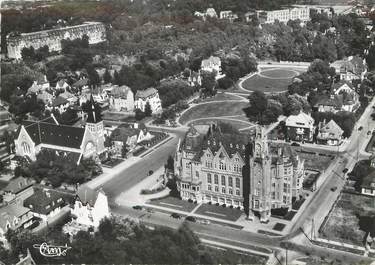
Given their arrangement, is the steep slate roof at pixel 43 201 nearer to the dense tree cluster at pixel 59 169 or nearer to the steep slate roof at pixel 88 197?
the steep slate roof at pixel 88 197

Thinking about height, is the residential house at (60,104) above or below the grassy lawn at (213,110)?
above

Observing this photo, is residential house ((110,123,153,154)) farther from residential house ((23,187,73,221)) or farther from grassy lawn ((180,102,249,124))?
residential house ((23,187,73,221))

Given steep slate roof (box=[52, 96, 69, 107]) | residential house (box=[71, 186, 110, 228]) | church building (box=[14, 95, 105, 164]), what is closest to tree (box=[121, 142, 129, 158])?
church building (box=[14, 95, 105, 164])

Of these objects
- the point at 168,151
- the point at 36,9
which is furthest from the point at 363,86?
the point at 36,9

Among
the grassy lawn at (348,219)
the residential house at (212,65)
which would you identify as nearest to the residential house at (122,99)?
the residential house at (212,65)

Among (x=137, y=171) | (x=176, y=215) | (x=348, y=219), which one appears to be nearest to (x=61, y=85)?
(x=137, y=171)

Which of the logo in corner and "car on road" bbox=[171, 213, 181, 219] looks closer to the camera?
the logo in corner
